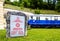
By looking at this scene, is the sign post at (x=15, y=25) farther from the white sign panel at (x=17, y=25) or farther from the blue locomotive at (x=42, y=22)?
the blue locomotive at (x=42, y=22)

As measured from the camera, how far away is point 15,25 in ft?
36.7

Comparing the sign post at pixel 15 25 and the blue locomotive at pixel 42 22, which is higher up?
the sign post at pixel 15 25

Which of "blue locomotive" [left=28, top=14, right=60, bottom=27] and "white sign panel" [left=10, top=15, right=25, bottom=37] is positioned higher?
"white sign panel" [left=10, top=15, right=25, bottom=37]

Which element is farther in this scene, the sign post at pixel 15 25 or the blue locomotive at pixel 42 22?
the blue locomotive at pixel 42 22

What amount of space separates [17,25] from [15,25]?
0.50ft

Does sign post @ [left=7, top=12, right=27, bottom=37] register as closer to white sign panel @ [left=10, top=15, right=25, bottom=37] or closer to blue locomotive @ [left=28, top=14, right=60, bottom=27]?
white sign panel @ [left=10, top=15, right=25, bottom=37]

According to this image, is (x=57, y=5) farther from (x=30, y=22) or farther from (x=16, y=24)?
(x=16, y=24)

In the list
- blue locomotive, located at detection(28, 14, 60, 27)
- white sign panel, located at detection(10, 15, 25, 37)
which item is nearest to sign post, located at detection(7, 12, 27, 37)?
white sign panel, located at detection(10, 15, 25, 37)

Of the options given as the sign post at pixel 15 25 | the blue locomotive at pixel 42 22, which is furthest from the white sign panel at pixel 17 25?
the blue locomotive at pixel 42 22

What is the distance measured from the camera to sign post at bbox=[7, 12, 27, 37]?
36.2 ft

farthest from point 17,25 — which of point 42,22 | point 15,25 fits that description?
point 42,22

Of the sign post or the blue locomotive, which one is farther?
the blue locomotive

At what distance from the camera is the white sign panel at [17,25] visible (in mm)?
11070

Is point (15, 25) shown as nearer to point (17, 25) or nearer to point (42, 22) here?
point (17, 25)
